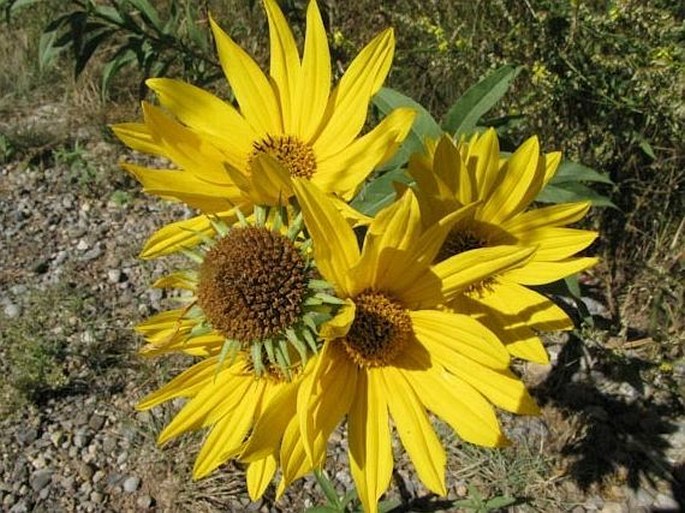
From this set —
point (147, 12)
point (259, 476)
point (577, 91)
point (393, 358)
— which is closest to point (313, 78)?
point (393, 358)

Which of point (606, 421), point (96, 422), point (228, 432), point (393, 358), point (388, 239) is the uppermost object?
point (388, 239)

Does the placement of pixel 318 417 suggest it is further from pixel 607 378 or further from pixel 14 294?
pixel 14 294

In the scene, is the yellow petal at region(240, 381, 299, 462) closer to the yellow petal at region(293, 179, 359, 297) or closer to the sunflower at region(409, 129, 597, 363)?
the yellow petal at region(293, 179, 359, 297)

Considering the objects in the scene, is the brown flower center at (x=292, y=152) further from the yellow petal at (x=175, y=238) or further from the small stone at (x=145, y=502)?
the small stone at (x=145, y=502)

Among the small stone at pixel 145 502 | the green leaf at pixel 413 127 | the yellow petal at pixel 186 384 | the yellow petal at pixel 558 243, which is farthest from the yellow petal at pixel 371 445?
the small stone at pixel 145 502

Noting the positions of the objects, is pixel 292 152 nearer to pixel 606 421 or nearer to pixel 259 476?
pixel 259 476

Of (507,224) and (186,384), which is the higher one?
(507,224)
